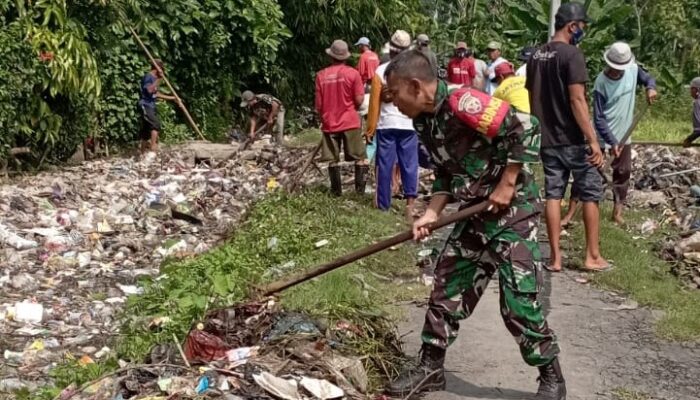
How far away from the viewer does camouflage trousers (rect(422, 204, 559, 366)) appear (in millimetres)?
3977

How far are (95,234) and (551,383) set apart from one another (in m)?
5.27

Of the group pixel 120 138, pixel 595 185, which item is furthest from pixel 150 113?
pixel 595 185

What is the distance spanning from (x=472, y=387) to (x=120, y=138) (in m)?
10.4

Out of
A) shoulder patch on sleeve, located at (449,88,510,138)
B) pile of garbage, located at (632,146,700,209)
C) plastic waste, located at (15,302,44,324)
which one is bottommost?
pile of garbage, located at (632,146,700,209)

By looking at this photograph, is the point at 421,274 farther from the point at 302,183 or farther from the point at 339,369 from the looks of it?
the point at 302,183

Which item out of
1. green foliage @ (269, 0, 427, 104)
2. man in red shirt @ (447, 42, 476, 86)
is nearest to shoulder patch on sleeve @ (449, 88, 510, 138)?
→ man in red shirt @ (447, 42, 476, 86)

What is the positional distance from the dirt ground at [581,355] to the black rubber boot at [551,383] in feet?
0.56

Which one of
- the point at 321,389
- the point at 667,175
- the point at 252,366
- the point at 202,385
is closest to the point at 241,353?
the point at 252,366

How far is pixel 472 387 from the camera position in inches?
173

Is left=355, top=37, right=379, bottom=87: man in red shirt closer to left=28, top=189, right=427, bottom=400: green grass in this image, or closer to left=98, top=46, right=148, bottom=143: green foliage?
left=28, top=189, right=427, bottom=400: green grass

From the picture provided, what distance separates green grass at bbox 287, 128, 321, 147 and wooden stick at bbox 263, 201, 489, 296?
926 cm

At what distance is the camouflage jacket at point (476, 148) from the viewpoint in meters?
3.82

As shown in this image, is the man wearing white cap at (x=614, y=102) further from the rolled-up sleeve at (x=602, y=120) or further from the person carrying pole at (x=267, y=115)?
the person carrying pole at (x=267, y=115)

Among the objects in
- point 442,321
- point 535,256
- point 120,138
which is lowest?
point 120,138
